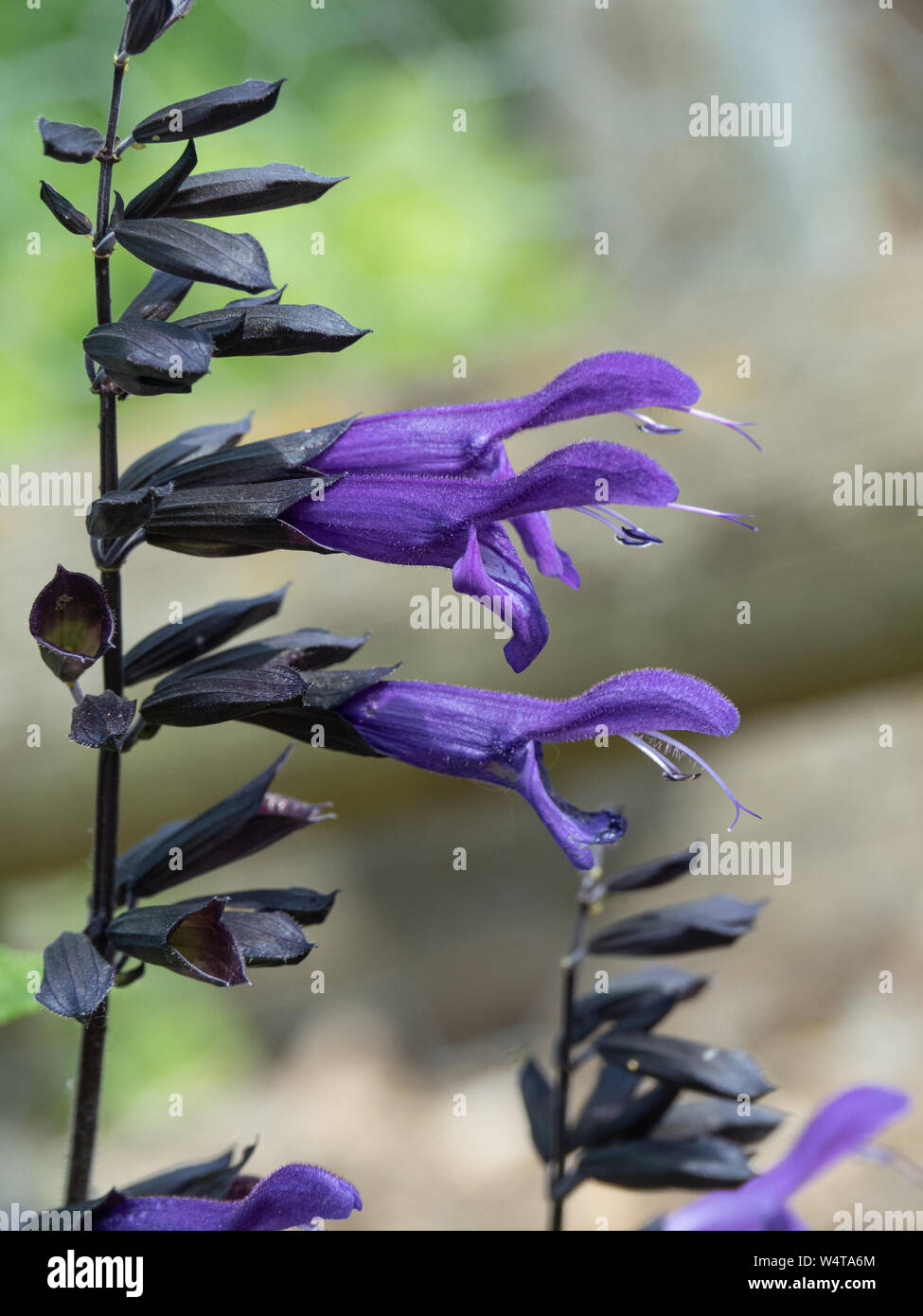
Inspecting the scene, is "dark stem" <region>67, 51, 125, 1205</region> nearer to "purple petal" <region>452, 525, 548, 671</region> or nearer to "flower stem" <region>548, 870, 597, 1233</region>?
"purple petal" <region>452, 525, 548, 671</region>

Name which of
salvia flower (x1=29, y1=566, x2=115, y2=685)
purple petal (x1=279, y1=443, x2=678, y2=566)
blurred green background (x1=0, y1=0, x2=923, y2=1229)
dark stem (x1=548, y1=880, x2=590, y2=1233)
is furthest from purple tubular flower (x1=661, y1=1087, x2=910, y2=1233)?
salvia flower (x1=29, y1=566, x2=115, y2=685)

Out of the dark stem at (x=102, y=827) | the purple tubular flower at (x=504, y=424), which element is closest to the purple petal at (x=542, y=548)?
the purple tubular flower at (x=504, y=424)

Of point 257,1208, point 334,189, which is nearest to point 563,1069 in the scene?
point 257,1208

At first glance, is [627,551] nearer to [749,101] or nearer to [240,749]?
[240,749]

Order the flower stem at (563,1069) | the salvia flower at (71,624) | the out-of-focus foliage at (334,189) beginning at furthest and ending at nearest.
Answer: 1. the out-of-focus foliage at (334,189)
2. the flower stem at (563,1069)
3. the salvia flower at (71,624)

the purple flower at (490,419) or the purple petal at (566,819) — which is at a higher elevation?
the purple flower at (490,419)

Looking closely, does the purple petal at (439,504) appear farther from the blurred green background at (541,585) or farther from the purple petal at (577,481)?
the blurred green background at (541,585)

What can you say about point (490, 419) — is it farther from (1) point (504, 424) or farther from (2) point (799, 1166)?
(2) point (799, 1166)
